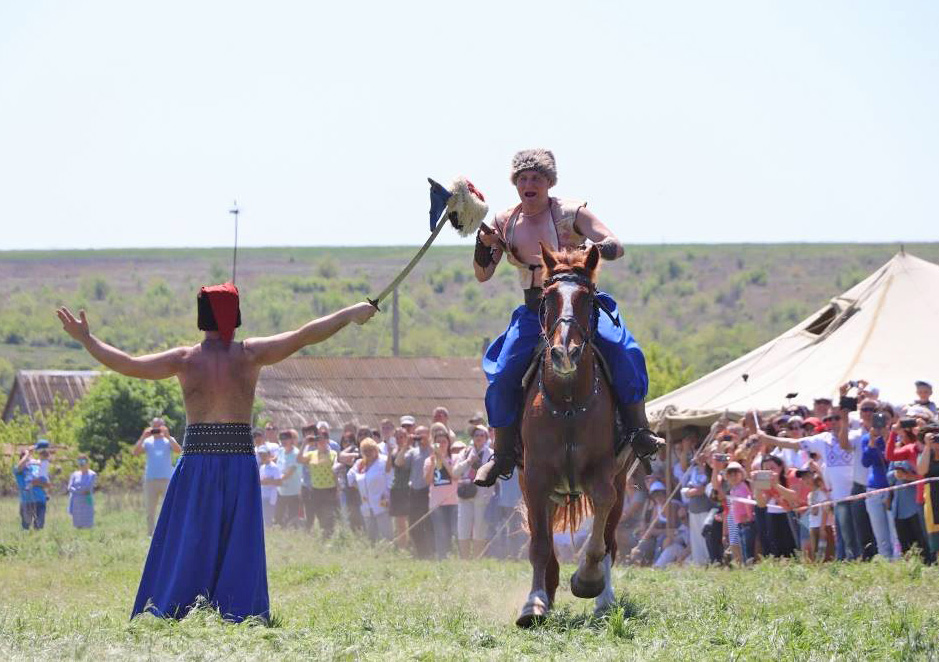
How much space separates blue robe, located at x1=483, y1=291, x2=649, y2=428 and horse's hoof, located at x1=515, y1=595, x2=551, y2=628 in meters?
1.33

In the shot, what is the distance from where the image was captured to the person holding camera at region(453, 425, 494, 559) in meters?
19.0

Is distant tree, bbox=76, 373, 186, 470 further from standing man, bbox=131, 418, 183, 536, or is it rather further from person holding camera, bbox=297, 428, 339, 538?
person holding camera, bbox=297, 428, 339, 538

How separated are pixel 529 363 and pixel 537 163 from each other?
4.97 feet

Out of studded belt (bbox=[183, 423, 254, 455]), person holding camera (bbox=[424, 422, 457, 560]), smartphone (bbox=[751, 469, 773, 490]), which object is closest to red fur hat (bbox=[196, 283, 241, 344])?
studded belt (bbox=[183, 423, 254, 455])

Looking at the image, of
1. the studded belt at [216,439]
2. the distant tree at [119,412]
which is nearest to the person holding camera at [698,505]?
the studded belt at [216,439]

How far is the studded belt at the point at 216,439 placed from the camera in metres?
9.54

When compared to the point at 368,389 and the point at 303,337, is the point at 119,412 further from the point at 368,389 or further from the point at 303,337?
the point at 303,337

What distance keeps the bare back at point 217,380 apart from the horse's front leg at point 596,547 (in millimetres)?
2395

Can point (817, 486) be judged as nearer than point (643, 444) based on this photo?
No

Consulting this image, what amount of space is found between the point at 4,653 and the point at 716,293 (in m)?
105

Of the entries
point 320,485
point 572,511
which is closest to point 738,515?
point 572,511

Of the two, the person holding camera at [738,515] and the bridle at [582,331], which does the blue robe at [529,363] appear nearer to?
the bridle at [582,331]

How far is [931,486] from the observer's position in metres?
13.4

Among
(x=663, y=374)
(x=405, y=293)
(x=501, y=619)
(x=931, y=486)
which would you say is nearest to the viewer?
(x=501, y=619)
